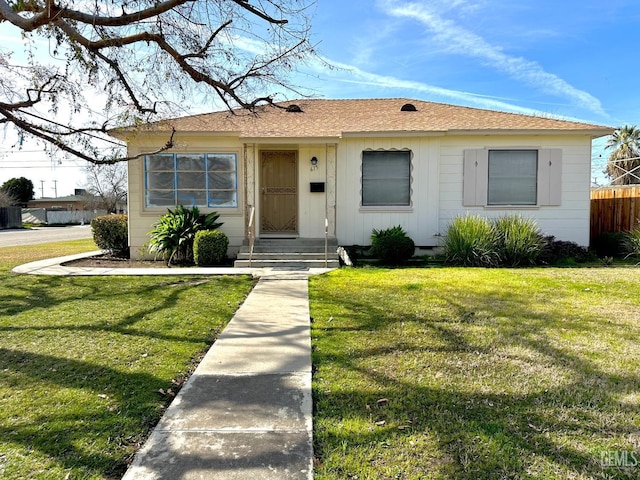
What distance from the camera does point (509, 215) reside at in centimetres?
1046

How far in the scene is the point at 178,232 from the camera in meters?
9.77

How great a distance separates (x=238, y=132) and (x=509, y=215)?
7406 mm

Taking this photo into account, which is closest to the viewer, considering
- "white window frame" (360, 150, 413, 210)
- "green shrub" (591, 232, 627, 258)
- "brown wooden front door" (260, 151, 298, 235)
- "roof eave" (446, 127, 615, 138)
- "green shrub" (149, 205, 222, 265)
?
"green shrub" (149, 205, 222, 265)

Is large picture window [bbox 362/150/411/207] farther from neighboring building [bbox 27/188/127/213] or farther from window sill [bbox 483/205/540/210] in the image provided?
neighboring building [bbox 27/188/127/213]

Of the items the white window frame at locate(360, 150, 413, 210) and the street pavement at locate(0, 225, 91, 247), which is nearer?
the white window frame at locate(360, 150, 413, 210)

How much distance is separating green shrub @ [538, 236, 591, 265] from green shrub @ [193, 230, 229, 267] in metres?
7.88

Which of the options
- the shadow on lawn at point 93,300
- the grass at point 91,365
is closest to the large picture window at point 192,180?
the shadow on lawn at point 93,300

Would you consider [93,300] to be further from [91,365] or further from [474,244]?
[474,244]

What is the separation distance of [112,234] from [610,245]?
13797 mm

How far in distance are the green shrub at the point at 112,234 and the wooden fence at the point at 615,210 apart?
44.8 feet

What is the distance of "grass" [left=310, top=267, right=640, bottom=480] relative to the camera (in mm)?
2182

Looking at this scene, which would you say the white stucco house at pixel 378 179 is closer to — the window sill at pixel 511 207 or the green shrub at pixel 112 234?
the window sill at pixel 511 207

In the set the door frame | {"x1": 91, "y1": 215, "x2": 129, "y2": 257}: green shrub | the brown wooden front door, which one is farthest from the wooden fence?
{"x1": 91, "y1": 215, "x2": 129, "y2": 257}: green shrub

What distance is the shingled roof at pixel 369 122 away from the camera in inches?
399
